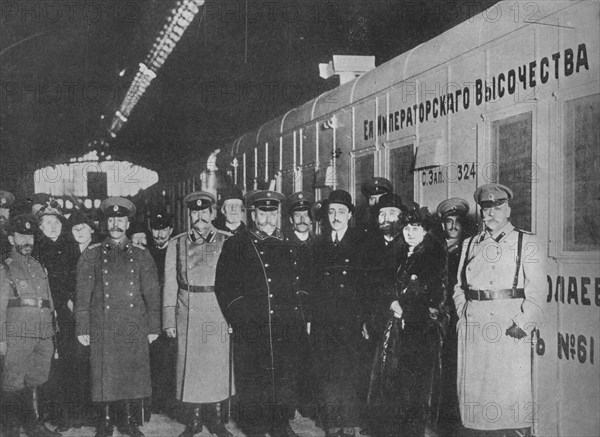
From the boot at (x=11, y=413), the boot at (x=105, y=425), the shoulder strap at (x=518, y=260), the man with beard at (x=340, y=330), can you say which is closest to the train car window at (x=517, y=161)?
the shoulder strap at (x=518, y=260)

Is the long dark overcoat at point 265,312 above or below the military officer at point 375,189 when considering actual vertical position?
below

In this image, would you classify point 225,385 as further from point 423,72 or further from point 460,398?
point 423,72

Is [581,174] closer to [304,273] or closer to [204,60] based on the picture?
[304,273]

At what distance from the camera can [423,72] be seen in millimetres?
4934

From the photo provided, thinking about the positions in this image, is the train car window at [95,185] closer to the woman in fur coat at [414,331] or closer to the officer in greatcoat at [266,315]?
the officer in greatcoat at [266,315]

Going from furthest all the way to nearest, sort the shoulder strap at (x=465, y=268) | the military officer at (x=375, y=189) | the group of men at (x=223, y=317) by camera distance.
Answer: the military officer at (x=375, y=189)
the group of men at (x=223, y=317)
the shoulder strap at (x=465, y=268)

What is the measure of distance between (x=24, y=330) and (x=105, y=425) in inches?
32.6

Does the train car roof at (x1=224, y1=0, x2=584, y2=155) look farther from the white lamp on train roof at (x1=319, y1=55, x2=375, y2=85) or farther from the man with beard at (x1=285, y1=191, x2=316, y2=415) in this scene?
the man with beard at (x1=285, y1=191, x2=316, y2=415)

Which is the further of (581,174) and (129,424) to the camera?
(129,424)

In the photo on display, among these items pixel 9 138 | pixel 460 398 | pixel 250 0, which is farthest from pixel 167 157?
pixel 460 398

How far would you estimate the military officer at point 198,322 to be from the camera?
4.38 metres

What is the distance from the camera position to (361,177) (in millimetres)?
6043

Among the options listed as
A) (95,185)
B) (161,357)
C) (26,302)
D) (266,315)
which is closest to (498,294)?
(266,315)

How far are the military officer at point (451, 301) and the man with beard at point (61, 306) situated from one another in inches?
101
